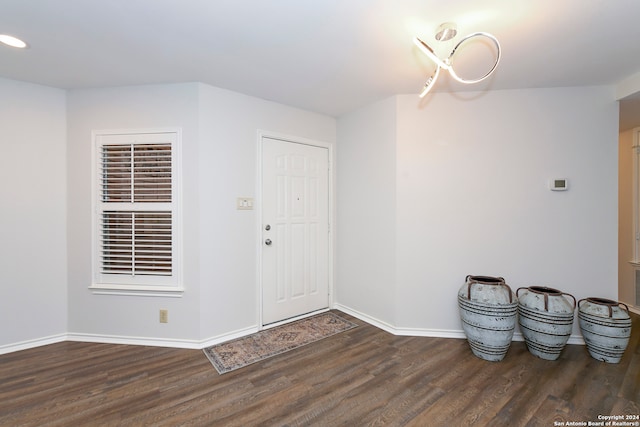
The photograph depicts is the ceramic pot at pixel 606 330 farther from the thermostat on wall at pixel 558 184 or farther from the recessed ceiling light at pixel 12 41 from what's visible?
the recessed ceiling light at pixel 12 41

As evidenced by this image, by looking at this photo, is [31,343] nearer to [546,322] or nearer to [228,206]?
[228,206]

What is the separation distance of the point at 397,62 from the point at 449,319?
7.80 feet

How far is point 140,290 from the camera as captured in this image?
2.55 meters

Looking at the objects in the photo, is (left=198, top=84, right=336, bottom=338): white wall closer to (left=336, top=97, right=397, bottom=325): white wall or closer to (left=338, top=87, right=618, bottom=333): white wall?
(left=336, top=97, right=397, bottom=325): white wall

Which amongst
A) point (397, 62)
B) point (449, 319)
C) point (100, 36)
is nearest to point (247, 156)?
point (100, 36)

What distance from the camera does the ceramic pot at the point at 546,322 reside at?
225 cm

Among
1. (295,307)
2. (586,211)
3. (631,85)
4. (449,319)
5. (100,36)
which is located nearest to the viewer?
(100,36)

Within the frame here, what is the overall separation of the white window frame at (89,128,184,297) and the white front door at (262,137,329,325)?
803 mm

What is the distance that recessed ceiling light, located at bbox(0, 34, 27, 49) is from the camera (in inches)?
71.8

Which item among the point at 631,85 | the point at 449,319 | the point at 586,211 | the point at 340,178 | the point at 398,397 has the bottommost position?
the point at 398,397

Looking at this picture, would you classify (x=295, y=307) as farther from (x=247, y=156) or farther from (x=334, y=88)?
(x=334, y=88)

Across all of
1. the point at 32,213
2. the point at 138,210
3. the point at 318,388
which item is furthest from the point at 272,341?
the point at 32,213

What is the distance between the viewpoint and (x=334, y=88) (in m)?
2.64

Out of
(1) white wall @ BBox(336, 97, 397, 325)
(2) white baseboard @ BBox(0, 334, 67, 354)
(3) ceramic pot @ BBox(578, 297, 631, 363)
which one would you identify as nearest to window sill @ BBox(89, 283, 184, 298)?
(2) white baseboard @ BBox(0, 334, 67, 354)
